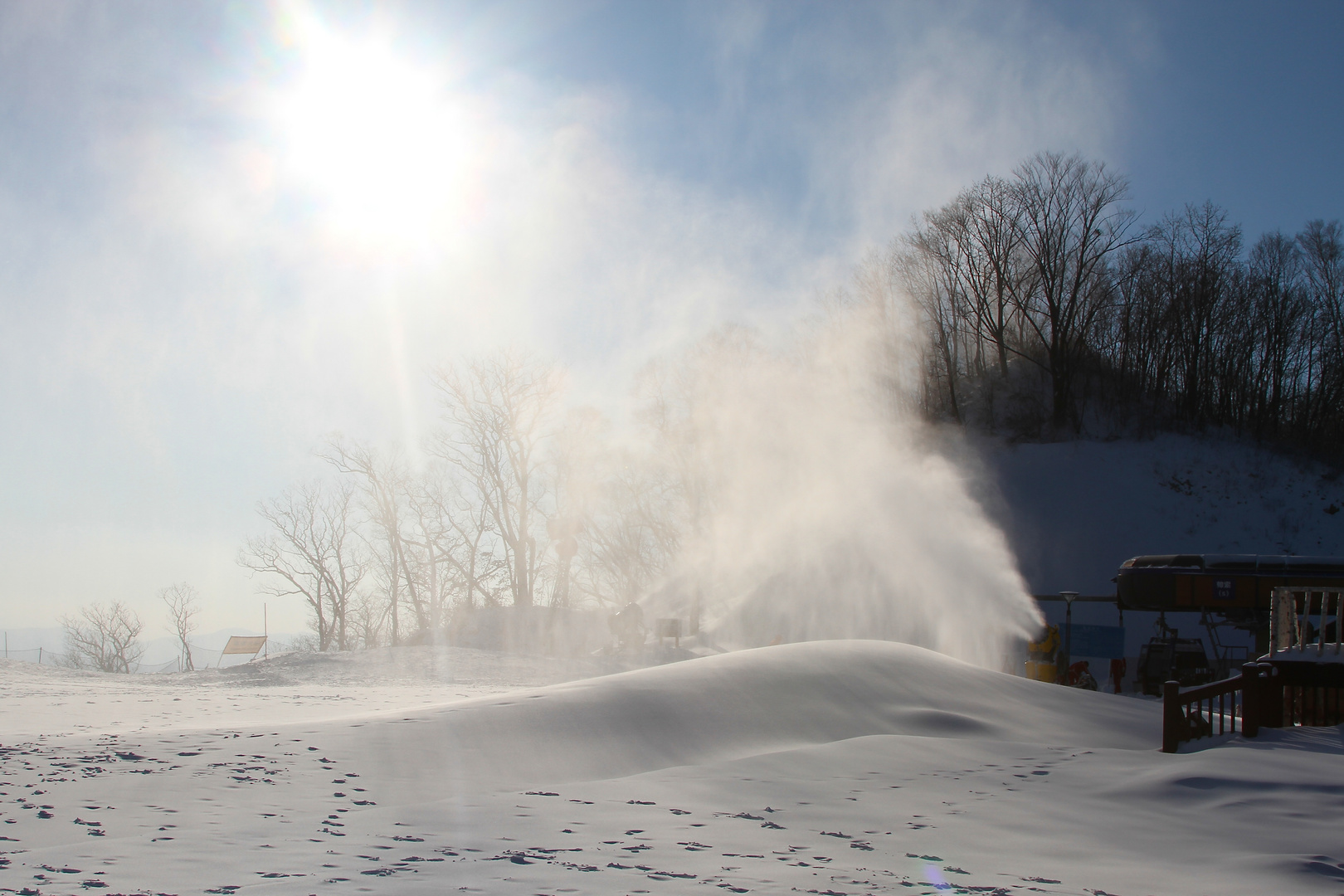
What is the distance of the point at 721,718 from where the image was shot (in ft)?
35.5

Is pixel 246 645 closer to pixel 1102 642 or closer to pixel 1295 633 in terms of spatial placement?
pixel 1102 642

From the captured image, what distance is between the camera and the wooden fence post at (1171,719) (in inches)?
387

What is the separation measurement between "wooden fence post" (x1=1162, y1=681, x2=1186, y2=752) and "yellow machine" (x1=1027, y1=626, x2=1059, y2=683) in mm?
11421

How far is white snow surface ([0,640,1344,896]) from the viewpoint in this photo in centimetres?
536

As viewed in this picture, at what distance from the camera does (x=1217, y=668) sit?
2292cm

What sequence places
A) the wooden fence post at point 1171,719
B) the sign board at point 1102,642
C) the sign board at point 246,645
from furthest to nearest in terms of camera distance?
the sign board at point 246,645 < the sign board at point 1102,642 < the wooden fence post at point 1171,719

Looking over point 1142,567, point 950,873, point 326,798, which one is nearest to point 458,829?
→ point 326,798

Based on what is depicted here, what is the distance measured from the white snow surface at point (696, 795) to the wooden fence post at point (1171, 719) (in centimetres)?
68

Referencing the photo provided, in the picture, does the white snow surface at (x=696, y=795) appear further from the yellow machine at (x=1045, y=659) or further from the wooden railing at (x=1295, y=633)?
the yellow machine at (x=1045, y=659)

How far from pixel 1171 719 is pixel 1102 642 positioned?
19466 mm

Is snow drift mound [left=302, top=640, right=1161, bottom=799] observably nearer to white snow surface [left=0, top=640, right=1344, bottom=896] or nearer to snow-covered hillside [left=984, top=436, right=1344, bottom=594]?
white snow surface [left=0, top=640, right=1344, bottom=896]

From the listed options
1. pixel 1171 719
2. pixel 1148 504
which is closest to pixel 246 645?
pixel 1171 719

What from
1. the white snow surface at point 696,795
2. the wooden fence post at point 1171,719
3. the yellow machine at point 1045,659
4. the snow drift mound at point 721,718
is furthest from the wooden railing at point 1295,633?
the yellow machine at point 1045,659

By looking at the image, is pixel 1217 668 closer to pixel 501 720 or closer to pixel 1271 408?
pixel 501 720
